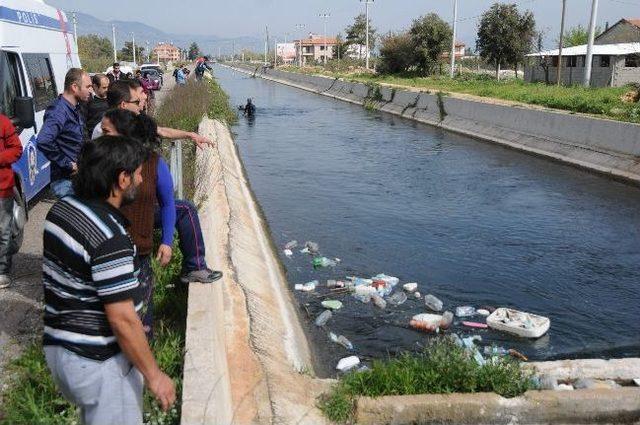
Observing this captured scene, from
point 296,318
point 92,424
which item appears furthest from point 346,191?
point 92,424

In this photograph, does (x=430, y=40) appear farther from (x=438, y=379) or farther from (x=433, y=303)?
(x=438, y=379)

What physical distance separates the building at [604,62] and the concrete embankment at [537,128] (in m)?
11.7

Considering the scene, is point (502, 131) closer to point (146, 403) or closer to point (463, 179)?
point (463, 179)

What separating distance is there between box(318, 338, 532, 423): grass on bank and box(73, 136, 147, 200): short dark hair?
2.49 m


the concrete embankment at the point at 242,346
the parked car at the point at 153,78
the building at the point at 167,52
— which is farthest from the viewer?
the building at the point at 167,52

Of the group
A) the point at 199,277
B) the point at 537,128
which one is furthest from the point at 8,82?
the point at 537,128

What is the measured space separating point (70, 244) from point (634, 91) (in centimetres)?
2398

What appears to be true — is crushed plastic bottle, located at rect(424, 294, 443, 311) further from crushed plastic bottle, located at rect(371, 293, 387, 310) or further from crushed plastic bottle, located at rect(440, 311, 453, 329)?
crushed plastic bottle, located at rect(371, 293, 387, 310)

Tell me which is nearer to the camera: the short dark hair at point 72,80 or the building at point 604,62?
the short dark hair at point 72,80

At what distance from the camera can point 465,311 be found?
7.45m

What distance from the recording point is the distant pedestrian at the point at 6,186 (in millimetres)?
5355

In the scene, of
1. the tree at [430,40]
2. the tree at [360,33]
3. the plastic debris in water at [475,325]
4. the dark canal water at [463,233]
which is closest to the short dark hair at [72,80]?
the dark canal water at [463,233]

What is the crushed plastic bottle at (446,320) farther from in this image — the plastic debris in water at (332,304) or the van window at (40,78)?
the van window at (40,78)

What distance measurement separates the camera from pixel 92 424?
2.49 meters
